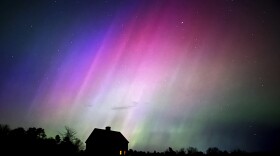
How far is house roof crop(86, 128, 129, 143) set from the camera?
65.5 m

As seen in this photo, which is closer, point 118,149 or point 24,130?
point 24,130

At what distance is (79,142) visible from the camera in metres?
96.4

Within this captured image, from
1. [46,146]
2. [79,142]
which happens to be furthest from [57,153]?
[79,142]

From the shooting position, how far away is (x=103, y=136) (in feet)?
217

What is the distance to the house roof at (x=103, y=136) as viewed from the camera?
215ft

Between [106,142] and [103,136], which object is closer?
[106,142]

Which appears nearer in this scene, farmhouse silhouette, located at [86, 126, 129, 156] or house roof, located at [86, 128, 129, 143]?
farmhouse silhouette, located at [86, 126, 129, 156]

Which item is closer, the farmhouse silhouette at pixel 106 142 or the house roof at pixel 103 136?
the farmhouse silhouette at pixel 106 142

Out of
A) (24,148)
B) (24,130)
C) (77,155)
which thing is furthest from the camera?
(24,130)

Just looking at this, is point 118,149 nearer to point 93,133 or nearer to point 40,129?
point 93,133

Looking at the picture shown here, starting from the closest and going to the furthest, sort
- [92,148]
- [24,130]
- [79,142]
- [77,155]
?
[77,155] < [24,130] < [92,148] < [79,142]

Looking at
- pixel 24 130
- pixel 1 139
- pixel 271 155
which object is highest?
pixel 24 130

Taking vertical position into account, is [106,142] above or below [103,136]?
below

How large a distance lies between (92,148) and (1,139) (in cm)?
2629
